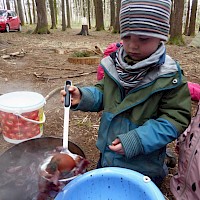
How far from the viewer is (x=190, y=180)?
4.42ft

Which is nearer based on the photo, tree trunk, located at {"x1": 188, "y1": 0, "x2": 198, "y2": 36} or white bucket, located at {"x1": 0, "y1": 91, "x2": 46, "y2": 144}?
white bucket, located at {"x1": 0, "y1": 91, "x2": 46, "y2": 144}

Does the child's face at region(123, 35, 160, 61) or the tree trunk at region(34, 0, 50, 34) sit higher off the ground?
the child's face at region(123, 35, 160, 61)

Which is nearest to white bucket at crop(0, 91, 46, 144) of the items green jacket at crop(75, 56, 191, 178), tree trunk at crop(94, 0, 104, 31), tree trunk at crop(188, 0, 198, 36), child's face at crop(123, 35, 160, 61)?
green jacket at crop(75, 56, 191, 178)

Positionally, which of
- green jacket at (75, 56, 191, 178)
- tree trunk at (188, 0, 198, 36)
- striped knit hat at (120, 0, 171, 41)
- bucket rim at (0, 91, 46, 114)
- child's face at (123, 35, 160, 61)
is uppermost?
striped knit hat at (120, 0, 171, 41)

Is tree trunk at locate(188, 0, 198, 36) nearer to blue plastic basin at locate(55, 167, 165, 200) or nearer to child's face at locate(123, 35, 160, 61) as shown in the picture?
child's face at locate(123, 35, 160, 61)

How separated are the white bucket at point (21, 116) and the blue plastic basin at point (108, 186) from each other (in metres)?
1.09

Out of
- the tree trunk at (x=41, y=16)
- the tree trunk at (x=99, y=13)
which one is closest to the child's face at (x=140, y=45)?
the tree trunk at (x=41, y=16)

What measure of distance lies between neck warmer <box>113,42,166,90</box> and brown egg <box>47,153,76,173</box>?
477 millimetres

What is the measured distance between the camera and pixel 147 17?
1231 millimetres

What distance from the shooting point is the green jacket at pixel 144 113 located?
1.28m

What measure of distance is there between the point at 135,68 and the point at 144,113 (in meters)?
0.25

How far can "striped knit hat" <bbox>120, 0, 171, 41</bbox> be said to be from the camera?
48.4 inches

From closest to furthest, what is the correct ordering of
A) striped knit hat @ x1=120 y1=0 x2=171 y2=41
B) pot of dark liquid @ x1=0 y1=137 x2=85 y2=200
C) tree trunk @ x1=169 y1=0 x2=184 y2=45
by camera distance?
striped knit hat @ x1=120 y1=0 x2=171 y2=41 → pot of dark liquid @ x1=0 y1=137 x2=85 y2=200 → tree trunk @ x1=169 y1=0 x2=184 y2=45

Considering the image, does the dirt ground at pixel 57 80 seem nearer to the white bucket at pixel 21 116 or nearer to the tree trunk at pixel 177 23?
the white bucket at pixel 21 116
